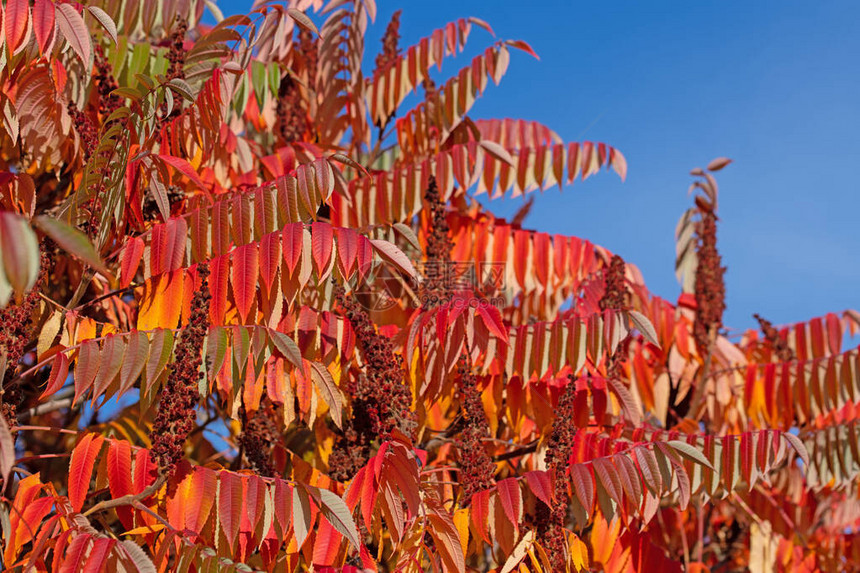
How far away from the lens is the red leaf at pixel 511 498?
2.91 metres

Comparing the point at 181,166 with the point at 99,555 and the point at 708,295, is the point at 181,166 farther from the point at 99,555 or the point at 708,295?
the point at 708,295

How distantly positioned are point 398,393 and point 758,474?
1562mm

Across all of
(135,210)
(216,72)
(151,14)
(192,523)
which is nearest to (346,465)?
(192,523)

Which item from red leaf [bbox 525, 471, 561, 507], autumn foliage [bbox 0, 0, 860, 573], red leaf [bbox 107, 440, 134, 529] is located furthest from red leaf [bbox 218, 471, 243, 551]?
red leaf [bbox 525, 471, 561, 507]

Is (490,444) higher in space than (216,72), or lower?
lower

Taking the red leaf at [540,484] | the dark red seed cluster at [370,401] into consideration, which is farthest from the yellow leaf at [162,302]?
the red leaf at [540,484]

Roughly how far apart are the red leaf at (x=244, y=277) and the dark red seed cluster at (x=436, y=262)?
0.87 metres

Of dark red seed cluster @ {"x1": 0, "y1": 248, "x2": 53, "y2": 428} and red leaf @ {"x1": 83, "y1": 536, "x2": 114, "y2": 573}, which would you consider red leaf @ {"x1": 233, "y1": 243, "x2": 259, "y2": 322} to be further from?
red leaf @ {"x1": 83, "y1": 536, "x2": 114, "y2": 573}

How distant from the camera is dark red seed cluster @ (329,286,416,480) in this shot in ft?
9.79

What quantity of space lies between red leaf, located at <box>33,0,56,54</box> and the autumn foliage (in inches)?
0.4

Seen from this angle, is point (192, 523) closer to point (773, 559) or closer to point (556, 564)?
point (556, 564)

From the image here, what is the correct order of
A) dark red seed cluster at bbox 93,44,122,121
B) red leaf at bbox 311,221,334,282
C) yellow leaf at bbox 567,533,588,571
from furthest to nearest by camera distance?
dark red seed cluster at bbox 93,44,122,121 < yellow leaf at bbox 567,533,588,571 < red leaf at bbox 311,221,334,282

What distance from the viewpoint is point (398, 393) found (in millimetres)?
3025

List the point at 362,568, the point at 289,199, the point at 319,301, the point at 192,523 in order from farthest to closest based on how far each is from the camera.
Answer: the point at 319,301 → the point at 289,199 → the point at 362,568 → the point at 192,523
